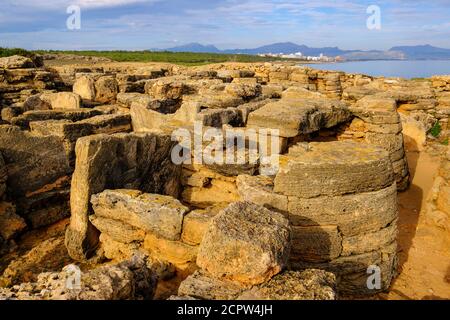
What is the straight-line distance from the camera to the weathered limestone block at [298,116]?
8344mm

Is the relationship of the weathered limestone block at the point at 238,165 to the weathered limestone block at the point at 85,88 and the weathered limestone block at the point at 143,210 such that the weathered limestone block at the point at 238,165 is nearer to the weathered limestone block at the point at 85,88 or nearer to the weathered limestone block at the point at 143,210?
the weathered limestone block at the point at 143,210

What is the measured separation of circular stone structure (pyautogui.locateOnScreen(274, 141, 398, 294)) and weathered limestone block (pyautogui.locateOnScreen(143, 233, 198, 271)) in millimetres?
1617

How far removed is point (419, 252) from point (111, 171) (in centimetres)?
647

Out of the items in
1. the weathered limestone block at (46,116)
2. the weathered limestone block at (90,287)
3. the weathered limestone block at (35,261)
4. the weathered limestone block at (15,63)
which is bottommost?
the weathered limestone block at (35,261)

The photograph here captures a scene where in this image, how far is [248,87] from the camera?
12.9 meters

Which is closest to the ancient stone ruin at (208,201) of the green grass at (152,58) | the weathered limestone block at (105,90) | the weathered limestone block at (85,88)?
the weathered limestone block at (85,88)

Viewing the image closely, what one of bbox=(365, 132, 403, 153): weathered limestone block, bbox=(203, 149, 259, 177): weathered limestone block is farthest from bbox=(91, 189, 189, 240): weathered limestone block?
bbox=(365, 132, 403, 153): weathered limestone block

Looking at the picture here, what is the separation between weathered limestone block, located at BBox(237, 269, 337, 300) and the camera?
4.11m

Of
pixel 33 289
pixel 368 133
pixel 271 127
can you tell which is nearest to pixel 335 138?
pixel 368 133

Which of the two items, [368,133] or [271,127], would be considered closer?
[271,127]

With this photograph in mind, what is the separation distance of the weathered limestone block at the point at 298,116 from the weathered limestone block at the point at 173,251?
336cm

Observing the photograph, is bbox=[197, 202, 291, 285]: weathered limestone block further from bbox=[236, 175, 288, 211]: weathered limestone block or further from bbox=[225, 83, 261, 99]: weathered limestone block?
bbox=[225, 83, 261, 99]: weathered limestone block

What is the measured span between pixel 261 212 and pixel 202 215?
153 centimetres

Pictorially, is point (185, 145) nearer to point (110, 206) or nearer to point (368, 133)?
point (110, 206)
